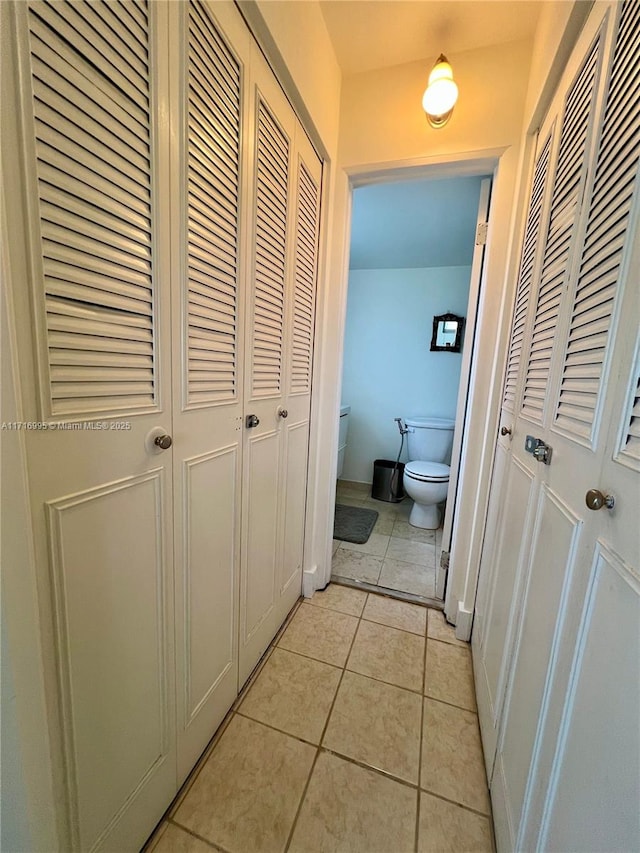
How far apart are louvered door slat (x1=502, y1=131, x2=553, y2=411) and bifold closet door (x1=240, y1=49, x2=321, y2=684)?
85cm

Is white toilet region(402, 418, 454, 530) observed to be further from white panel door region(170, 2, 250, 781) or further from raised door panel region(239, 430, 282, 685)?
white panel door region(170, 2, 250, 781)

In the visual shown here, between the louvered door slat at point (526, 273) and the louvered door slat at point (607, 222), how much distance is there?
0.42 meters

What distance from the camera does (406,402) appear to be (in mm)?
3213

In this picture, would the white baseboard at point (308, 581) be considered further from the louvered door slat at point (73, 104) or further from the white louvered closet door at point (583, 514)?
the louvered door slat at point (73, 104)

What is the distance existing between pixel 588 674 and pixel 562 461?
1.27 feet

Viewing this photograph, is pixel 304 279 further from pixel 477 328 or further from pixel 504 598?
pixel 504 598

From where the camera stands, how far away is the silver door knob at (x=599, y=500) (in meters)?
0.51

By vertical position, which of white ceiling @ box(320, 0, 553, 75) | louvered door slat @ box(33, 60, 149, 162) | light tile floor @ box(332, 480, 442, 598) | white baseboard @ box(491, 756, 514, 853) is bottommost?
light tile floor @ box(332, 480, 442, 598)

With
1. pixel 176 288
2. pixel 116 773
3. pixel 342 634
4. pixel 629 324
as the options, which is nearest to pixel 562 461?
pixel 629 324

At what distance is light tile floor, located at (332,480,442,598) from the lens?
1931mm

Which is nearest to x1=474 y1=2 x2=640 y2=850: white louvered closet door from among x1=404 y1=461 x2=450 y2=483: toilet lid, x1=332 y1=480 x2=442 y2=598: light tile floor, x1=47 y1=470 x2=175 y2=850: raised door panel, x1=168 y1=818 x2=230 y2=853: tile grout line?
x1=168 y1=818 x2=230 y2=853: tile grout line

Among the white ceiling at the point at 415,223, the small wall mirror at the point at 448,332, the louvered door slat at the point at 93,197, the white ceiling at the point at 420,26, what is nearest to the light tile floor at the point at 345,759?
the louvered door slat at the point at 93,197

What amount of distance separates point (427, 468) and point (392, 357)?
120 cm

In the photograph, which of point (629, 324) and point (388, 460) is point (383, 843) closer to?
point (629, 324)
